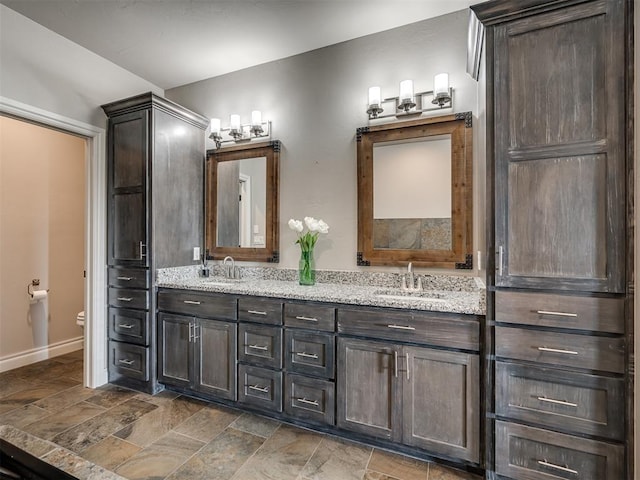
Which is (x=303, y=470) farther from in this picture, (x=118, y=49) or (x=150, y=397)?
(x=118, y=49)

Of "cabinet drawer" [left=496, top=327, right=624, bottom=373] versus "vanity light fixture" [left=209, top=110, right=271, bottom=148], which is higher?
"vanity light fixture" [left=209, top=110, right=271, bottom=148]

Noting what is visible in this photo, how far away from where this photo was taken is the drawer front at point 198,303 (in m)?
2.38

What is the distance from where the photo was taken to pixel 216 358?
2.43 m

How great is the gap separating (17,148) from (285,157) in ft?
8.76

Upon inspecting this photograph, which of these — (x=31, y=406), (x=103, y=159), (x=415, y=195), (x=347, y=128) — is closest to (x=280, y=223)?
(x=347, y=128)

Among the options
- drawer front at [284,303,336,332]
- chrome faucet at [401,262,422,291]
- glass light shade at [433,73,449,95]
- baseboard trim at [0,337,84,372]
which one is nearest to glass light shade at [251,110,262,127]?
glass light shade at [433,73,449,95]

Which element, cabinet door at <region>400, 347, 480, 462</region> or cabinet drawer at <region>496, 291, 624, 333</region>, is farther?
cabinet door at <region>400, 347, 480, 462</region>

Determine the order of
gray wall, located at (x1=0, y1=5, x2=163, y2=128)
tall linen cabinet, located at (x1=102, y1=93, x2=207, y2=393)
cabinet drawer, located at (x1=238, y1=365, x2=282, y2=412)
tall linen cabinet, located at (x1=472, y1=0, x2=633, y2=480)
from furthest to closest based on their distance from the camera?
tall linen cabinet, located at (x1=102, y1=93, x2=207, y2=393) < gray wall, located at (x1=0, y1=5, x2=163, y2=128) < cabinet drawer, located at (x1=238, y1=365, x2=282, y2=412) < tall linen cabinet, located at (x1=472, y1=0, x2=633, y2=480)

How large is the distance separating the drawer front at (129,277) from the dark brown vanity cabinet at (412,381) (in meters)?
1.69

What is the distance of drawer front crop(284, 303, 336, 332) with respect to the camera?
6.77 ft

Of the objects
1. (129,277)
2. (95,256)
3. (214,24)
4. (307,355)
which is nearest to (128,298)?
(129,277)

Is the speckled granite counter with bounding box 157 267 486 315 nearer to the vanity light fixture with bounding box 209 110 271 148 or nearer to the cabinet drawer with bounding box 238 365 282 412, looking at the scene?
the cabinet drawer with bounding box 238 365 282 412

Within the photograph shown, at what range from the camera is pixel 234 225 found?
3.05 metres

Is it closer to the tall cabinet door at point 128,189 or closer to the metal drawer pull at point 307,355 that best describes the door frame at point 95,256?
the tall cabinet door at point 128,189
